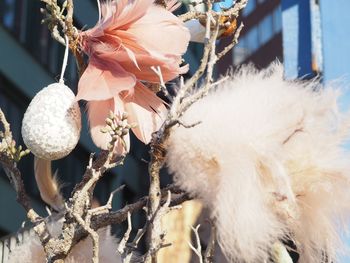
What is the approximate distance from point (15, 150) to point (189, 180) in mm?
285

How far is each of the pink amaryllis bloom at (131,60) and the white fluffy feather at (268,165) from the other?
7cm

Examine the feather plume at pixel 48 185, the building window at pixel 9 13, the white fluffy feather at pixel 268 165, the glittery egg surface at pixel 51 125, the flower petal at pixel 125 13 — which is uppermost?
the building window at pixel 9 13

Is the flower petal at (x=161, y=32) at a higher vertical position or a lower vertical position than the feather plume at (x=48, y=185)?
higher

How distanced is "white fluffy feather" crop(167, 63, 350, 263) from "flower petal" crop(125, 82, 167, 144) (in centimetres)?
4

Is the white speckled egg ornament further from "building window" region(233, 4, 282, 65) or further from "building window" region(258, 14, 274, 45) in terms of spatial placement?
"building window" region(258, 14, 274, 45)

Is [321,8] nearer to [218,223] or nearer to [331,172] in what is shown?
[331,172]

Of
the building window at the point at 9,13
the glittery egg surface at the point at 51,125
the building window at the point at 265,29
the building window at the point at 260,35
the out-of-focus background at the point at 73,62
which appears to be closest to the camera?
the glittery egg surface at the point at 51,125

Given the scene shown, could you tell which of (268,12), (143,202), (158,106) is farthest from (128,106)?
(268,12)

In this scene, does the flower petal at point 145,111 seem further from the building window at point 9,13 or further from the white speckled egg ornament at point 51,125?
the building window at point 9,13

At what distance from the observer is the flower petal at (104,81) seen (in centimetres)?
133

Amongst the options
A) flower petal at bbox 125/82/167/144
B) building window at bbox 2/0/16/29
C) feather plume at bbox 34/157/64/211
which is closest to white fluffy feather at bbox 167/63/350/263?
flower petal at bbox 125/82/167/144

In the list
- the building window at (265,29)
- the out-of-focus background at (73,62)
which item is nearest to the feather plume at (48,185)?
the out-of-focus background at (73,62)

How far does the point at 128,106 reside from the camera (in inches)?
54.8

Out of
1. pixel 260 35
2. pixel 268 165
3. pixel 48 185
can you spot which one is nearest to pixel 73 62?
pixel 48 185
